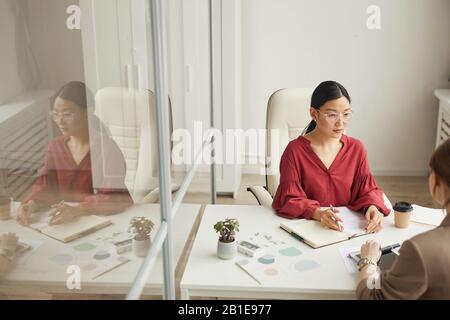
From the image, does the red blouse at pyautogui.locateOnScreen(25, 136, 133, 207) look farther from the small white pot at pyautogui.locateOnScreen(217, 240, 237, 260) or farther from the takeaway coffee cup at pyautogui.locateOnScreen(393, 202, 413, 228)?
the takeaway coffee cup at pyautogui.locateOnScreen(393, 202, 413, 228)

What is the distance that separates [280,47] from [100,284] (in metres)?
3.57

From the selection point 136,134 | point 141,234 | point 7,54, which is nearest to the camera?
point 7,54

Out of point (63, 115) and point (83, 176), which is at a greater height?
point (63, 115)

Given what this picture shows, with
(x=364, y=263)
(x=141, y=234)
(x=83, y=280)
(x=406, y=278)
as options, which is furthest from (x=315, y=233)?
(x=83, y=280)

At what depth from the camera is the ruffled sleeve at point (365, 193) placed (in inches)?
97.5

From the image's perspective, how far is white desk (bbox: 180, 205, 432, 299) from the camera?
193 cm

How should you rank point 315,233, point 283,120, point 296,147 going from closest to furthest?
point 315,233, point 296,147, point 283,120

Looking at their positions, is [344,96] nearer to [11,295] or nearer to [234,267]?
[234,267]

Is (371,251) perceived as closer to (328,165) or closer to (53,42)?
(328,165)

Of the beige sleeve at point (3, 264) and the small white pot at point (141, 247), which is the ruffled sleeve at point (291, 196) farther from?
the beige sleeve at point (3, 264)

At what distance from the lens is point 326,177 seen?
102 inches

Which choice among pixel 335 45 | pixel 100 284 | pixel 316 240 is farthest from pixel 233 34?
pixel 100 284

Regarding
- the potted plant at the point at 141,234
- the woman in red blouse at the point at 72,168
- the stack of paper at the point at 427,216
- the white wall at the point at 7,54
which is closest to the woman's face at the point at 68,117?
the woman in red blouse at the point at 72,168

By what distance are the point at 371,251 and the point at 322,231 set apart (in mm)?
324
